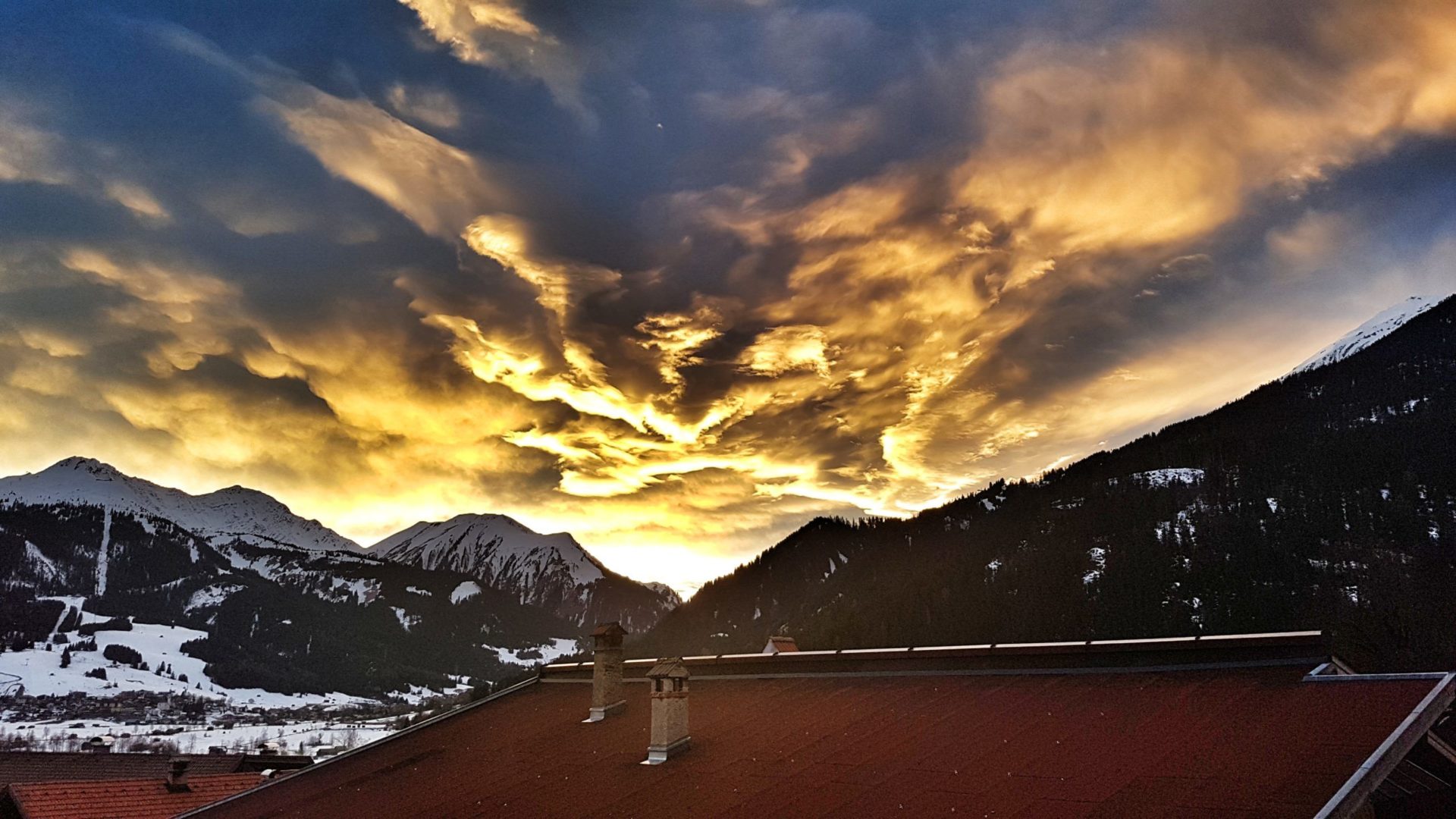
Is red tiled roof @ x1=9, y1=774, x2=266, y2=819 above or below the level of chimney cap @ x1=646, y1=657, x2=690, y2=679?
below

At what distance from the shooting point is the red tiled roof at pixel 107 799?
70.0 ft

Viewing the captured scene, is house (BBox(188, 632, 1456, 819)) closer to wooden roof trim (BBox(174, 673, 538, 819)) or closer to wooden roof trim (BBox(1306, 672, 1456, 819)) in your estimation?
wooden roof trim (BBox(1306, 672, 1456, 819))

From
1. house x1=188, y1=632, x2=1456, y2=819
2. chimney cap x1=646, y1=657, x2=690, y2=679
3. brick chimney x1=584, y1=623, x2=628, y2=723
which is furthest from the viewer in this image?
brick chimney x1=584, y1=623, x2=628, y2=723

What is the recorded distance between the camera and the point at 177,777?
24.8 metres

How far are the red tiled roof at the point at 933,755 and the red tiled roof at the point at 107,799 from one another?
731 cm

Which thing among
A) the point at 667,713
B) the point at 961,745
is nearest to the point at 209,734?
the point at 667,713

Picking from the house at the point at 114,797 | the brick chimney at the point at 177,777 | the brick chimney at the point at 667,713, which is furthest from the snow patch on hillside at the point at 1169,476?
the brick chimney at the point at 667,713

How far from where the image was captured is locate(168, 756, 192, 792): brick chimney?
79.2 feet

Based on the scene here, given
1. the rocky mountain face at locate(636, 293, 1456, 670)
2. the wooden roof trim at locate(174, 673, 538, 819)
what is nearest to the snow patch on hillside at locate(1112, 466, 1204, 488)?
the rocky mountain face at locate(636, 293, 1456, 670)

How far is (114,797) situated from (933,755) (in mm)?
23955

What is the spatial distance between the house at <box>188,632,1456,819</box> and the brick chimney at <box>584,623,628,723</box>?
0.18 ft

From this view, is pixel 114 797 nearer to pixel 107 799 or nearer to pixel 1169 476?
pixel 107 799

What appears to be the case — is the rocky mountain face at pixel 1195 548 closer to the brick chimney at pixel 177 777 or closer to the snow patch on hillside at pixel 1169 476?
the snow patch on hillside at pixel 1169 476

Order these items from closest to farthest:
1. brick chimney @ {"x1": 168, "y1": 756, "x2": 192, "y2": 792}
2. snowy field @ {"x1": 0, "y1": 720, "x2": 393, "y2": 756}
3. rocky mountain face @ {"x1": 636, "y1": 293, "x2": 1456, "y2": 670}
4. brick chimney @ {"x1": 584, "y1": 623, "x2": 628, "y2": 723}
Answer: brick chimney @ {"x1": 584, "y1": 623, "x2": 628, "y2": 723}
brick chimney @ {"x1": 168, "y1": 756, "x2": 192, "y2": 792}
rocky mountain face @ {"x1": 636, "y1": 293, "x2": 1456, "y2": 670}
snowy field @ {"x1": 0, "y1": 720, "x2": 393, "y2": 756}
